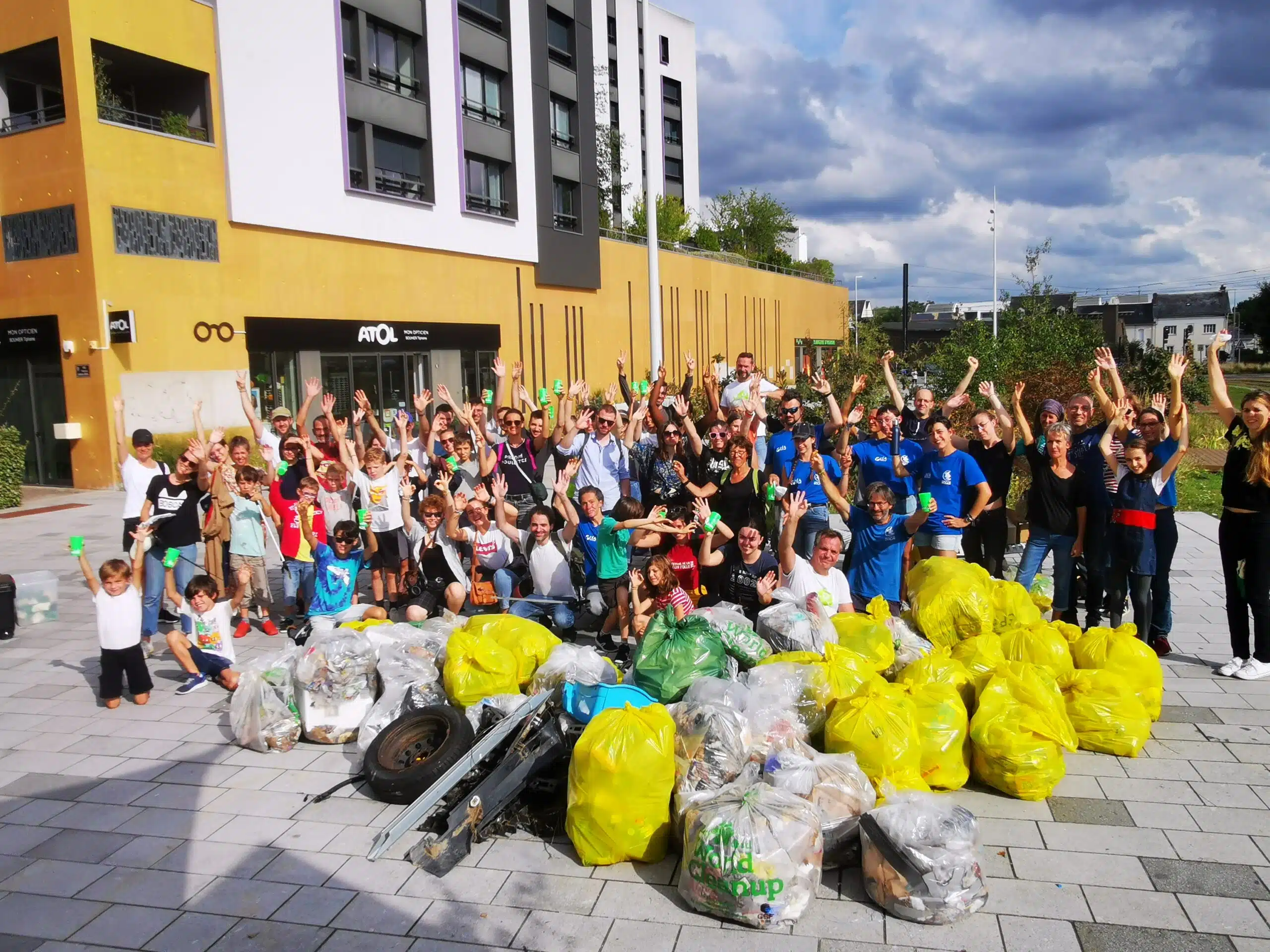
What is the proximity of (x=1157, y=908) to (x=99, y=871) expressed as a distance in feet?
15.1

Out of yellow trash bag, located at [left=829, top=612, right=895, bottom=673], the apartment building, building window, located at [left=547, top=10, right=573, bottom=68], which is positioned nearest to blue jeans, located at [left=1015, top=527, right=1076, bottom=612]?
yellow trash bag, located at [left=829, top=612, right=895, bottom=673]

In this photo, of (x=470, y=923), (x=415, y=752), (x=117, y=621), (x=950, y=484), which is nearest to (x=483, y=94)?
(x=950, y=484)

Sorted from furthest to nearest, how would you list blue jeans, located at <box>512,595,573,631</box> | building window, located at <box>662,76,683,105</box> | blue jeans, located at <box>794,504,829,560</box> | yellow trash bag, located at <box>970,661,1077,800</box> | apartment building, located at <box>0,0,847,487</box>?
building window, located at <box>662,76,683,105</box> < apartment building, located at <box>0,0,847,487</box> < blue jeans, located at <box>794,504,829,560</box> < blue jeans, located at <box>512,595,573,631</box> < yellow trash bag, located at <box>970,661,1077,800</box>

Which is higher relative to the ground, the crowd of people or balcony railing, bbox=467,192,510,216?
balcony railing, bbox=467,192,510,216

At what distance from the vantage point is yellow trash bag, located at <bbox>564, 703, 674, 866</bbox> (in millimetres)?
3941

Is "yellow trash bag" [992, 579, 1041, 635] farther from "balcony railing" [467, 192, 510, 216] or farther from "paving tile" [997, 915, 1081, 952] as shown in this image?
"balcony railing" [467, 192, 510, 216]

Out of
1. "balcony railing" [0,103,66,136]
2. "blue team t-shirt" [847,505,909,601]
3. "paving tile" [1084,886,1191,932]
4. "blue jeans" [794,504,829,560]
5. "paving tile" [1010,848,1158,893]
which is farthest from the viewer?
"balcony railing" [0,103,66,136]

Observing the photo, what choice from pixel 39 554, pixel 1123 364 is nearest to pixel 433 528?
pixel 39 554

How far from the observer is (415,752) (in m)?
4.93

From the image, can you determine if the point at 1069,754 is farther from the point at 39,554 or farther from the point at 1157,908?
the point at 39,554

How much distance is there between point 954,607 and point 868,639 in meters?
0.87

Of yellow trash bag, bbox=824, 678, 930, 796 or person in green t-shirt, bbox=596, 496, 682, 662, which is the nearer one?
yellow trash bag, bbox=824, 678, 930, 796

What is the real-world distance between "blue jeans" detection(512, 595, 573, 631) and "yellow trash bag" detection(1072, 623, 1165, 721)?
11.9 ft

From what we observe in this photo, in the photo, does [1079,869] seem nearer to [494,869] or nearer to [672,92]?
[494,869]
